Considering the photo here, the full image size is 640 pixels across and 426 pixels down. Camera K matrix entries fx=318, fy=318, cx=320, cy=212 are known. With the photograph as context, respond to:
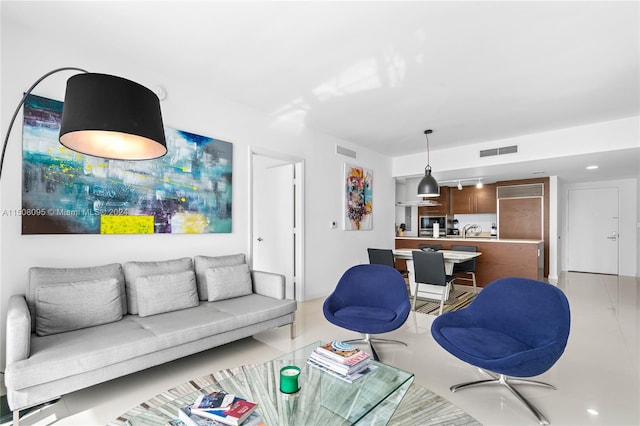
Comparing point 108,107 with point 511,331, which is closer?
point 108,107

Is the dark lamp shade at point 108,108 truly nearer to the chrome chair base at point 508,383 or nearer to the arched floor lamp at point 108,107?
the arched floor lamp at point 108,107

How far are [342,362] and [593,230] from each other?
27.9ft

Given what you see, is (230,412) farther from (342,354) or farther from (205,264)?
(205,264)

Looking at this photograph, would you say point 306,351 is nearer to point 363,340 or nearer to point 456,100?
point 363,340

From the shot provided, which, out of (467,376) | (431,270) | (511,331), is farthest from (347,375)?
(431,270)

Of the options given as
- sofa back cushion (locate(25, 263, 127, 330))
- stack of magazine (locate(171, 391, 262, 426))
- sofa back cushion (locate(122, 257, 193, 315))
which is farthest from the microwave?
stack of magazine (locate(171, 391, 262, 426))

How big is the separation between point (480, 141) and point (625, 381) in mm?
3970

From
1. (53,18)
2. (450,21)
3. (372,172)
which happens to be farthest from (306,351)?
(372,172)

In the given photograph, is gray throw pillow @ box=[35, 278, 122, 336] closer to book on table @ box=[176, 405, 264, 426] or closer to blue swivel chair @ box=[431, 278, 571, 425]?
book on table @ box=[176, 405, 264, 426]

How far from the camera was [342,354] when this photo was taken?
1.88 metres

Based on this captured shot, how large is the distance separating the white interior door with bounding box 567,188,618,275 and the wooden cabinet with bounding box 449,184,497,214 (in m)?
2.28

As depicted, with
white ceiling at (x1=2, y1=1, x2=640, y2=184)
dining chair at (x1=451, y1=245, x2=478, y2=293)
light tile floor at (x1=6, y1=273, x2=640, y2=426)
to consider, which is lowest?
light tile floor at (x1=6, y1=273, x2=640, y2=426)

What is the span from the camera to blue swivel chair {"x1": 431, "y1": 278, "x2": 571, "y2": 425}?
1.89 m

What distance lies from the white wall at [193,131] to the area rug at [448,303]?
1.40 m
